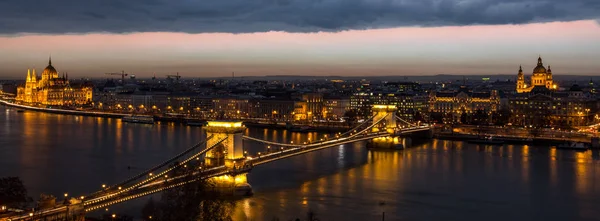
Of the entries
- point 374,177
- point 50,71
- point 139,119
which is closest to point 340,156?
point 374,177

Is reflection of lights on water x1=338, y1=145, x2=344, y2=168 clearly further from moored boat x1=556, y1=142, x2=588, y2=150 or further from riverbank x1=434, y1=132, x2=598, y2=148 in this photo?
→ moored boat x1=556, y1=142, x2=588, y2=150

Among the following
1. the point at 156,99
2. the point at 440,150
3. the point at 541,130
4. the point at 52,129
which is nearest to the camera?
the point at 440,150

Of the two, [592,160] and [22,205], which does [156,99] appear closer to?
[592,160]

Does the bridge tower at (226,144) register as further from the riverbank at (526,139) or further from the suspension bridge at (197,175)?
the riverbank at (526,139)

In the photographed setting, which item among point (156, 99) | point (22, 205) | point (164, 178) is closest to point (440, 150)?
point (164, 178)

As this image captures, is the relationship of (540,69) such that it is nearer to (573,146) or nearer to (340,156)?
(573,146)

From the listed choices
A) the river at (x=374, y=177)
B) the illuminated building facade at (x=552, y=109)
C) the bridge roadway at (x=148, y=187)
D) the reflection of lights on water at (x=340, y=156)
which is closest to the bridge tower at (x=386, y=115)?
the river at (x=374, y=177)

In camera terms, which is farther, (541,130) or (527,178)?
(541,130)

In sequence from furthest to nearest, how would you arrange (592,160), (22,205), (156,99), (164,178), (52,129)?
(156,99), (52,129), (592,160), (164,178), (22,205)
